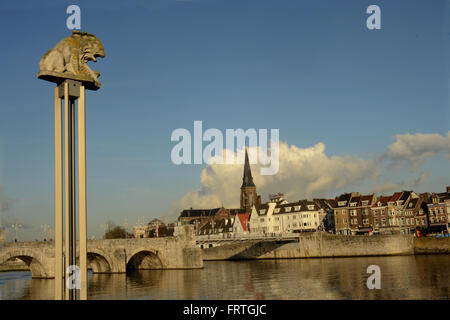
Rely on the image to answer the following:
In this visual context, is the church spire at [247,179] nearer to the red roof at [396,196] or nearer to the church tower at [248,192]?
the church tower at [248,192]

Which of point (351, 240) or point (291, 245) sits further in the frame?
point (291, 245)

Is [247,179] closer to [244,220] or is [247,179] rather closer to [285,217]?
[244,220]

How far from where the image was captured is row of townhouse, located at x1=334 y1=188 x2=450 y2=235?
288ft

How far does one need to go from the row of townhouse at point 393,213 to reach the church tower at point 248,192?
166 ft

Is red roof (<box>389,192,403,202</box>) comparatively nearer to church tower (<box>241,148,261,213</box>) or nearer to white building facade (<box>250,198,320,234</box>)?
white building facade (<box>250,198,320,234</box>)

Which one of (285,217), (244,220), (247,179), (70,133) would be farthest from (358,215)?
(70,133)

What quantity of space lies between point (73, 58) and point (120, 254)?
154 ft

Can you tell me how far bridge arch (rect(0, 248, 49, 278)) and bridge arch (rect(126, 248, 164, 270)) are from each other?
35.8ft

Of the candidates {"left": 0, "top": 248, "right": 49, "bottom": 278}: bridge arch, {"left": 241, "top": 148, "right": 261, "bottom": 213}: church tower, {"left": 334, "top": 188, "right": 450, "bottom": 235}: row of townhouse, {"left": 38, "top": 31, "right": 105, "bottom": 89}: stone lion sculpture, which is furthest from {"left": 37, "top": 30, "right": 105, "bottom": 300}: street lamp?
{"left": 241, "top": 148, "right": 261, "bottom": 213}: church tower

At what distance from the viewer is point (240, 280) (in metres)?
47.8
